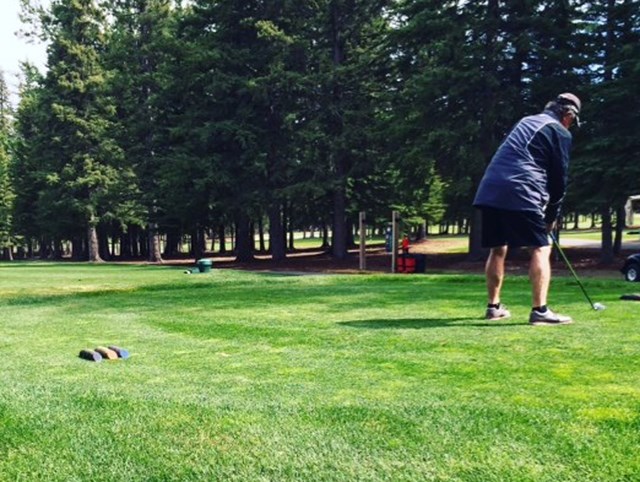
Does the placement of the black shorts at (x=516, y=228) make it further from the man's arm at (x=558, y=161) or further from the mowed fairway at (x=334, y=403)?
the mowed fairway at (x=334, y=403)

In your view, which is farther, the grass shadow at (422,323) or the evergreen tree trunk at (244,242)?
the evergreen tree trunk at (244,242)

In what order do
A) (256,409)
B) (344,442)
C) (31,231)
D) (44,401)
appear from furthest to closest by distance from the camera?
(31,231)
(44,401)
(256,409)
(344,442)

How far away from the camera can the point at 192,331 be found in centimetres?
558

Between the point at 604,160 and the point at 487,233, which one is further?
the point at 604,160

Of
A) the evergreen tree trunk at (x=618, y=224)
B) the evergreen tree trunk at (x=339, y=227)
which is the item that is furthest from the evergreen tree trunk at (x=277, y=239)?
the evergreen tree trunk at (x=618, y=224)

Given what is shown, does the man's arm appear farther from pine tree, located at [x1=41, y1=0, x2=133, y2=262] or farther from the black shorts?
pine tree, located at [x1=41, y1=0, x2=133, y2=262]

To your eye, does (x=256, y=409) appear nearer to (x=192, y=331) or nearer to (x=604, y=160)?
(x=192, y=331)

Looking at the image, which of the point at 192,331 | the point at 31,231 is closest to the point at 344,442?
the point at 192,331

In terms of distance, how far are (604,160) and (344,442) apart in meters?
20.1

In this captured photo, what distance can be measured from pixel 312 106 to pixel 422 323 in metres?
24.9

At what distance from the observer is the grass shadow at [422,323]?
5.15 meters

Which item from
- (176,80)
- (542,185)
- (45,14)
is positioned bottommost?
(542,185)

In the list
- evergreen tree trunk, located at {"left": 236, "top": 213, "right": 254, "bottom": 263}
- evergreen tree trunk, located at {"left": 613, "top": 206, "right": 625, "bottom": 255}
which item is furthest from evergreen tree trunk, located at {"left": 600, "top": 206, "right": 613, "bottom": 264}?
evergreen tree trunk, located at {"left": 236, "top": 213, "right": 254, "bottom": 263}

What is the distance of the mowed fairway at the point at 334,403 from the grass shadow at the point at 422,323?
2cm
